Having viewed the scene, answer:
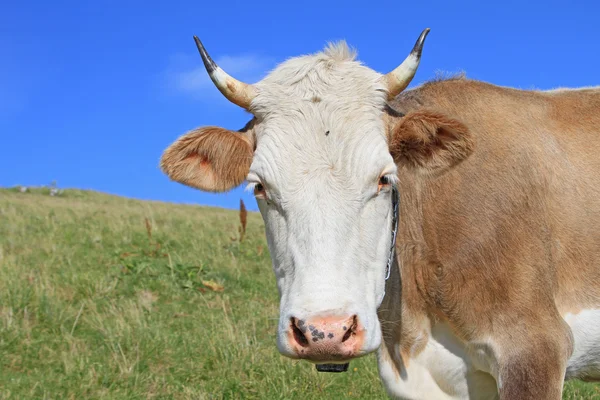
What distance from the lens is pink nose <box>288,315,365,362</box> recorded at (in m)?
3.17

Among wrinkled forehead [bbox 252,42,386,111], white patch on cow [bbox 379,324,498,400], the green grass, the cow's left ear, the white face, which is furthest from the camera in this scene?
the green grass

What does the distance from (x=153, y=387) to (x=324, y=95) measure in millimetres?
3768

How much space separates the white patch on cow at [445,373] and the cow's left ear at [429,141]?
1.13 m

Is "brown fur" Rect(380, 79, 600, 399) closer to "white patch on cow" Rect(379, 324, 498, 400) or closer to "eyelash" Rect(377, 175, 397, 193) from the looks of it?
"white patch on cow" Rect(379, 324, 498, 400)

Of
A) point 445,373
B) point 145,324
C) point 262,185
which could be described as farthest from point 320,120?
point 145,324

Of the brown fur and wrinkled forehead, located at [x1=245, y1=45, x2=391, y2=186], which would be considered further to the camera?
the brown fur

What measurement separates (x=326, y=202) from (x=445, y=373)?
1.86 m

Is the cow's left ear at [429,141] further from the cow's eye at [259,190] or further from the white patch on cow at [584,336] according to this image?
the white patch on cow at [584,336]

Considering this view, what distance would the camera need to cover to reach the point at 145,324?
25.2ft

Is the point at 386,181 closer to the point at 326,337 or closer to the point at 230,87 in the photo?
the point at 326,337

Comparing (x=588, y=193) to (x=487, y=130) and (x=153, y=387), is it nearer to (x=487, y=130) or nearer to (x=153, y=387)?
(x=487, y=130)

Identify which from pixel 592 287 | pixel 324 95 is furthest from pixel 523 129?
pixel 324 95

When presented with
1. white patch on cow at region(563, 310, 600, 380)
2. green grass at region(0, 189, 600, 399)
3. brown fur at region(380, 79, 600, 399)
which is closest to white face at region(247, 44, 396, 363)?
brown fur at region(380, 79, 600, 399)

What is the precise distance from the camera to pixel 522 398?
4.13 metres
